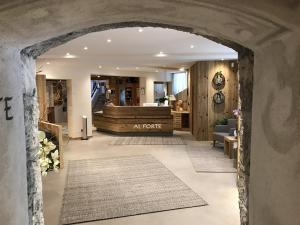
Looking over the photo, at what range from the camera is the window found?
14491mm

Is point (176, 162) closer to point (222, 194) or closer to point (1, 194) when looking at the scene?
point (222, 194)

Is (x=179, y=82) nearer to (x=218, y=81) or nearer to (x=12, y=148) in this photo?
(x=218, y=81)

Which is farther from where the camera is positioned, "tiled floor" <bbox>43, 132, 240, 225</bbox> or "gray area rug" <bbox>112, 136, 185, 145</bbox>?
"gray area rug" <bbox>112, 136, 185, 145</bbox>

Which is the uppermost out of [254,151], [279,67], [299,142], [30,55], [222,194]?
[30,55]

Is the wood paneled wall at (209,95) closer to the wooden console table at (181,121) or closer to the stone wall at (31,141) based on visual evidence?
the wooden console table at (181,121)

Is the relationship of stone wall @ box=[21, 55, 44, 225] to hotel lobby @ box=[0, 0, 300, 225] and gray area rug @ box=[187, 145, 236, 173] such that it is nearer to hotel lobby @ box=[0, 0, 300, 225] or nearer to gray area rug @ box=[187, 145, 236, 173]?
Answer: hotel lobby @ box=[0, 0, 300, 225]

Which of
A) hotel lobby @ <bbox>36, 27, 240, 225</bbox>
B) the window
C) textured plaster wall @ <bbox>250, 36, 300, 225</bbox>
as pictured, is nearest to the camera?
textured plaster wall @ <bbox>250, 36, 300, 225</bbox>

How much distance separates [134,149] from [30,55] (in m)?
6.35

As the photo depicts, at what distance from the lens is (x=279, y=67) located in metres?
1.23

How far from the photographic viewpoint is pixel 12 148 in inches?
56.9

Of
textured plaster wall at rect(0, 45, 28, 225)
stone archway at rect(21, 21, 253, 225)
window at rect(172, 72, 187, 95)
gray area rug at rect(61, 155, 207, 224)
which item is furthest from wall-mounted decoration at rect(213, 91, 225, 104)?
textured plaster wall at rect(0, 45, 28, 225)

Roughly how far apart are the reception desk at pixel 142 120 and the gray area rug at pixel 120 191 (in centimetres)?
383

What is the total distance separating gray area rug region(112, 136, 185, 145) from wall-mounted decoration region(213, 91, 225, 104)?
176 centimetres

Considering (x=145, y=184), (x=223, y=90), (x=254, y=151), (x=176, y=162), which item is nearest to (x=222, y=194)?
(x=145, y=184)
